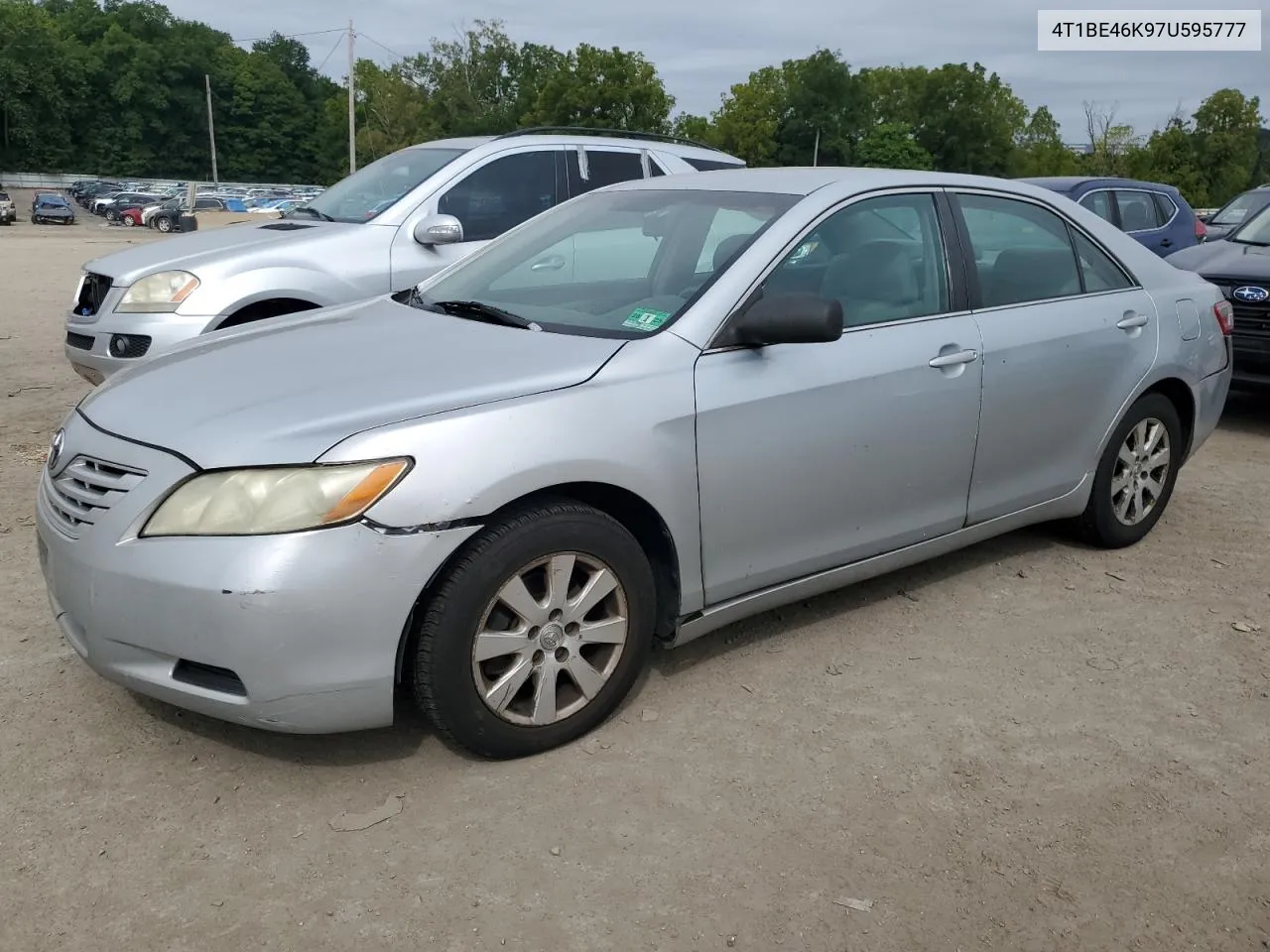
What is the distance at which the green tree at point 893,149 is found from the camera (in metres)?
79.4

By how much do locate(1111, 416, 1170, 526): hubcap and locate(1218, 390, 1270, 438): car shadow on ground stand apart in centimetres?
313

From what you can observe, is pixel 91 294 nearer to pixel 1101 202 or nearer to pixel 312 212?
pixel 312 212

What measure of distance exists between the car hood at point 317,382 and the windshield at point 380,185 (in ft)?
10.5

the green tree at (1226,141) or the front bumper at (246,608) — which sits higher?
the green tree at (1226,141)

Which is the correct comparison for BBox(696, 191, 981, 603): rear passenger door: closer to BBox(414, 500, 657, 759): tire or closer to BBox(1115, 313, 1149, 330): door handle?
BBox(414, 500, 657, 759): tire

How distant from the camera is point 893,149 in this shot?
3137 inches

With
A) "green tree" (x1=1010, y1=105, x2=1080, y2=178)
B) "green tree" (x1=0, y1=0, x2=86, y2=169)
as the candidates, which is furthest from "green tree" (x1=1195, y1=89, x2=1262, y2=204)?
"green tree" (x1=0, y1=0, x2=86, y2=169)


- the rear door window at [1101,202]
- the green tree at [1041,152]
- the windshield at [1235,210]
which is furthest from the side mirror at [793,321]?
the green tree at [1041,152]

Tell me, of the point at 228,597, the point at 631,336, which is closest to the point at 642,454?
the point at 631,336

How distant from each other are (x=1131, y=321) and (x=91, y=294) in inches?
207

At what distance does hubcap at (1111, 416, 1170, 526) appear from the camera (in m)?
4.91

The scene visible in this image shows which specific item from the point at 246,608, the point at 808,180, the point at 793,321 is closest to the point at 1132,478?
the point at 808,180

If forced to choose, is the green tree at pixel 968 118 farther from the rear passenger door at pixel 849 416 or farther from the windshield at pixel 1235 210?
the rear passenger door at pixel 849 416

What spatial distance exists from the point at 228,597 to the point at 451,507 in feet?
1.85
